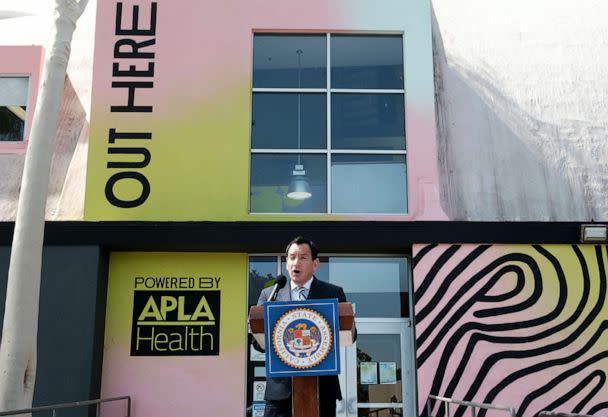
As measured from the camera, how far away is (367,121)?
10445 mm

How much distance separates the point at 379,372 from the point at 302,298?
19.2 feet

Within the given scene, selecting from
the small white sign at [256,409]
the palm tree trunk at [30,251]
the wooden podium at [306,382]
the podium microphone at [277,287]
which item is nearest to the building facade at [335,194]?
the small white sign at [256,409]

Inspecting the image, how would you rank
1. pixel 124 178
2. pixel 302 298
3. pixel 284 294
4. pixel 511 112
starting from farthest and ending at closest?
pixel 511 112, pixel 124 178, pixel 284 294, pixel 302 298

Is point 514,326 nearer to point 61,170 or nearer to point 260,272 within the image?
point 260,272

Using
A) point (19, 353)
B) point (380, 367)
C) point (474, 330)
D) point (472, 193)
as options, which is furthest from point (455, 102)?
point (19, 353)

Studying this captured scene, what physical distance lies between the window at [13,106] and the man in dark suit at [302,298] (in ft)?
24.7

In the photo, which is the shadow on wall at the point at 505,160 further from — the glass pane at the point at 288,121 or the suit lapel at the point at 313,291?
the suit lapel at the point at 313,291

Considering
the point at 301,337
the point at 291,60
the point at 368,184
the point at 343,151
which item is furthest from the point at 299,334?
the point at 291,60

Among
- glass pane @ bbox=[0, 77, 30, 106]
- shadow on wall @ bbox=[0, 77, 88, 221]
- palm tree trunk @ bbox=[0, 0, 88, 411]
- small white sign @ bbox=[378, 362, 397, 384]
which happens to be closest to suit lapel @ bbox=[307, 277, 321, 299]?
palm tree trunk @ bbox=[0, 0, 88, 411]

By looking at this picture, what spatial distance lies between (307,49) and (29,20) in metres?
4.31

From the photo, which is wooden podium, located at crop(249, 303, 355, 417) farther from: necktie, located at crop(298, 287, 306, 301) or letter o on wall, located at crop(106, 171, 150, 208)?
letter o on wall, located at crop(106, 171, 150, 208)

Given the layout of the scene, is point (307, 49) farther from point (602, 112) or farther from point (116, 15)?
point (602, 112)

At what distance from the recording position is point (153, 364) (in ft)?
31.4

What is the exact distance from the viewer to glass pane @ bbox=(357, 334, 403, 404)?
384 inches
